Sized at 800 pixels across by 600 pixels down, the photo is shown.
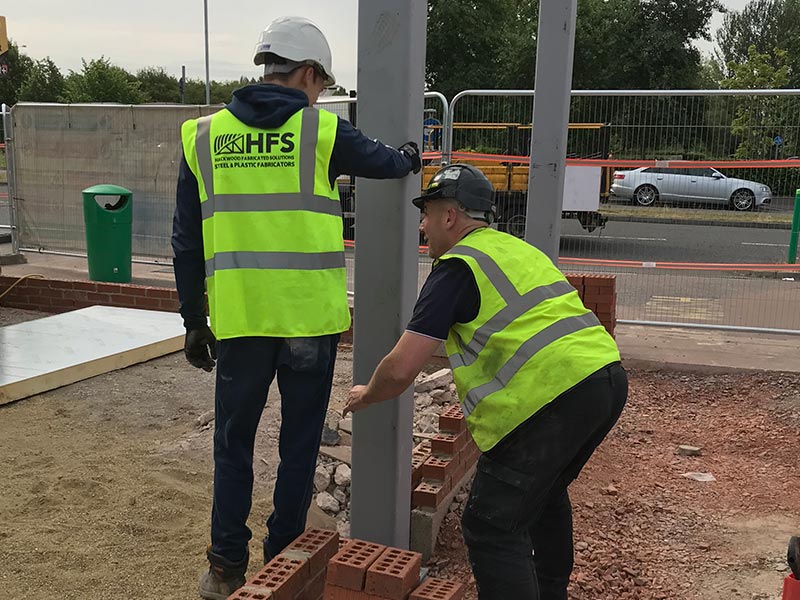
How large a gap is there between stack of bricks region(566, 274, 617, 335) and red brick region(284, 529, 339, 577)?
3.95m

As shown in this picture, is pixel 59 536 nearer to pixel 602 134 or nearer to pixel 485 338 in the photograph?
pixel 485 338

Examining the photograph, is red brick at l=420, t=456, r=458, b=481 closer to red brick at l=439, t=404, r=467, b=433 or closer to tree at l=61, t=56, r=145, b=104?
red brick at l=439, t=404, r=467, b=433

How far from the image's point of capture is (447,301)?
248 cm

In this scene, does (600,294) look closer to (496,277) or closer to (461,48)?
(496,277)

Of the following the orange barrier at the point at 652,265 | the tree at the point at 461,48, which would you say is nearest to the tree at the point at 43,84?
the tree at the point at 461,48

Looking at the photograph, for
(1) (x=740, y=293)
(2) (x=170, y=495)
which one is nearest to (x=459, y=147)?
(1) (x=740, y=293)

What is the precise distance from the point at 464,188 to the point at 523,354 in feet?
1.96

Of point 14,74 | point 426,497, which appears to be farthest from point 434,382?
point 14,74

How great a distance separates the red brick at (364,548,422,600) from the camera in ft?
8.75

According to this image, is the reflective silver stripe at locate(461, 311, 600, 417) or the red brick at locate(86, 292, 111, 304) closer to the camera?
the reflective silver stripe at locate(461, 311, 600, 417)

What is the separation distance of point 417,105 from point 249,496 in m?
1.60

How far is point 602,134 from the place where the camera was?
8367 millimetres

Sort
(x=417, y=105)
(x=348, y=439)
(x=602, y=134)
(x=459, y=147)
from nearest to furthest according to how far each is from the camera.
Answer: (x=417, y=105) < (x=348, y=439) < (x=602, y=134) < (x=459, y=147)

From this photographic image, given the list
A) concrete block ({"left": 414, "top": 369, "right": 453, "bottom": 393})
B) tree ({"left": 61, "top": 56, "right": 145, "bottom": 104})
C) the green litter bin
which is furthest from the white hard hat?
tree ({"left": 61, "top": 56, "right": 145, "bottom": 104})
